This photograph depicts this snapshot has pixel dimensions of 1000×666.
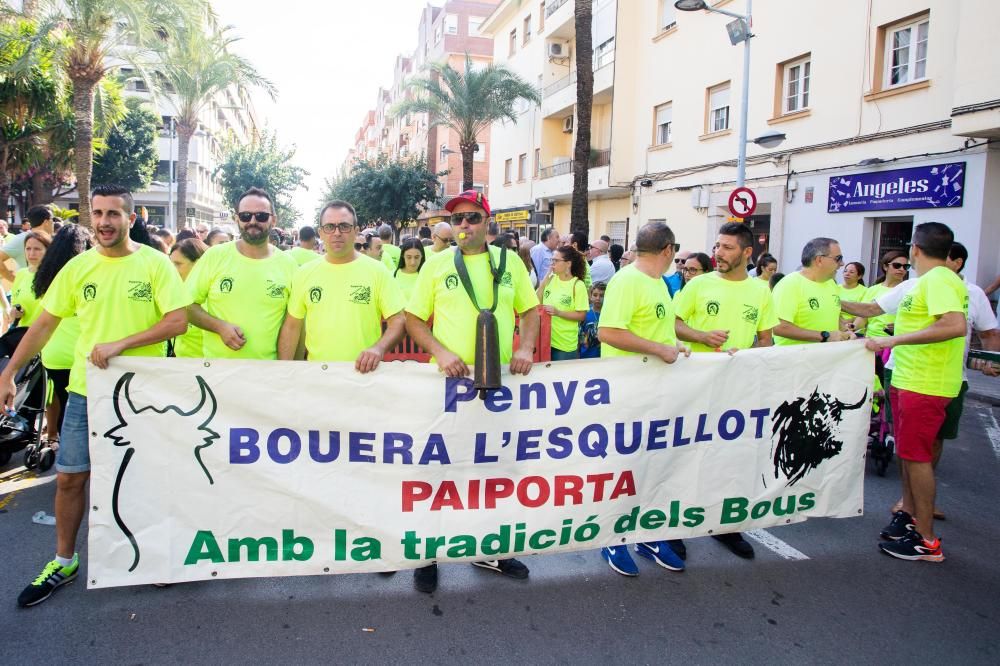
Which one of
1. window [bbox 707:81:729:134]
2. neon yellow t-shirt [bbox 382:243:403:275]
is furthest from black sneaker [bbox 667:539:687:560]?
window [bbox 707:81:729:134]

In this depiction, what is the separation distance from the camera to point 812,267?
548 cm

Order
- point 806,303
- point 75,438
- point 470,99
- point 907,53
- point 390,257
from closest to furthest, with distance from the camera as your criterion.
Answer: point 75,438
point 806,303
point 390,257
point 907,53
point 470,99

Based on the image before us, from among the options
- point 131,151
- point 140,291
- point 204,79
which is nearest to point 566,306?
point 140,291

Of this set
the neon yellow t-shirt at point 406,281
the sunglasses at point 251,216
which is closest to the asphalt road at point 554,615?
the sunglasses at point 251,216

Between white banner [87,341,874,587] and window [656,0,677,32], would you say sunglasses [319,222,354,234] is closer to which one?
white banner [87,341,874,587]

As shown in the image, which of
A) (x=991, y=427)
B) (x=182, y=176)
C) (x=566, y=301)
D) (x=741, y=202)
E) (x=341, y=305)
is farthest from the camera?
(x=182, y=176)

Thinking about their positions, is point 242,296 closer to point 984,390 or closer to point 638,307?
point 638,307

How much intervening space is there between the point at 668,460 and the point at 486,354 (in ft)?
4.11

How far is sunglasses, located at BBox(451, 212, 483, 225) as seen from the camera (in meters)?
3.86

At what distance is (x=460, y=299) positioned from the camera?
151 inches

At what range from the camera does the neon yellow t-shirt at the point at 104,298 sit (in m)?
3.53

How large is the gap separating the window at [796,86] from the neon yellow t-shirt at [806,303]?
11.4 metres

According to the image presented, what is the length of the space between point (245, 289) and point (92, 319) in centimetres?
79

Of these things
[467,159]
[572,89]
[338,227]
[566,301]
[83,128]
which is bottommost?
[566,301]
